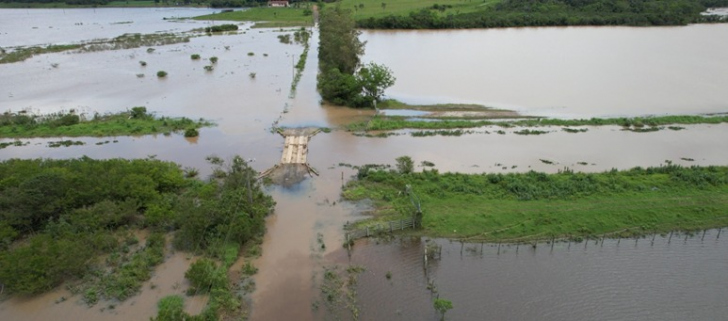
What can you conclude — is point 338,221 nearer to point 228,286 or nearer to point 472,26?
point 228,286

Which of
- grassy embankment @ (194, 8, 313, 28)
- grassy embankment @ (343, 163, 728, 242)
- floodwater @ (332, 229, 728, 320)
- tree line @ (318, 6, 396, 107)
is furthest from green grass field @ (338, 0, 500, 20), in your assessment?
floodwater @ (332, 229, 728, 320)

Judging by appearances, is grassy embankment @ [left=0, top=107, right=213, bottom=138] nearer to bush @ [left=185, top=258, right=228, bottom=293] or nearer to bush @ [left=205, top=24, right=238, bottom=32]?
bush @ [left=185, top=258, right=228, bottom=293]

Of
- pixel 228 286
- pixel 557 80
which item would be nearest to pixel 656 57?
pixel 557 80

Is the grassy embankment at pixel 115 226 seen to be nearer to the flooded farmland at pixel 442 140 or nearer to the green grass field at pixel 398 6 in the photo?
the flooded farmland at pixel 442 140

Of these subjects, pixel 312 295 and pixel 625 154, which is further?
pixel 625 154

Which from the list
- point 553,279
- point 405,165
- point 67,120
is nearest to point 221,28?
point 67,120

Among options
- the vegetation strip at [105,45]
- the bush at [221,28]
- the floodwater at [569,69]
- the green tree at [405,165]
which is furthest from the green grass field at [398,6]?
the green tree at [405,165]
